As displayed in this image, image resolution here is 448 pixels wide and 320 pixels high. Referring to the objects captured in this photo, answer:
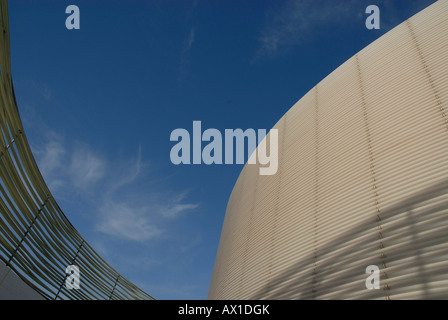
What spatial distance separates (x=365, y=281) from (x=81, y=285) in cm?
408

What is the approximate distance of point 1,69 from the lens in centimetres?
307

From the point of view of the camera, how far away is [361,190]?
151 inches

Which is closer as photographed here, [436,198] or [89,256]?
[436,198]

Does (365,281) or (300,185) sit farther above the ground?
(300,185)

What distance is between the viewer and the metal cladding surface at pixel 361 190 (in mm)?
2902

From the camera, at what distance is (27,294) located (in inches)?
137

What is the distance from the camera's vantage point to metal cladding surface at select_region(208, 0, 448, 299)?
2902mm

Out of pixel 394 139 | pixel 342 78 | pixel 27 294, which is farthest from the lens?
pixel 342 78

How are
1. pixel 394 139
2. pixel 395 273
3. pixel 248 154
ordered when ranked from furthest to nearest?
Answer: pixel 248 154 → pixel 394 139 → pixel 395 273

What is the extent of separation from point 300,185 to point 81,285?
11.2 feet

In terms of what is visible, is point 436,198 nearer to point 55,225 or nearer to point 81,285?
point 55,225
